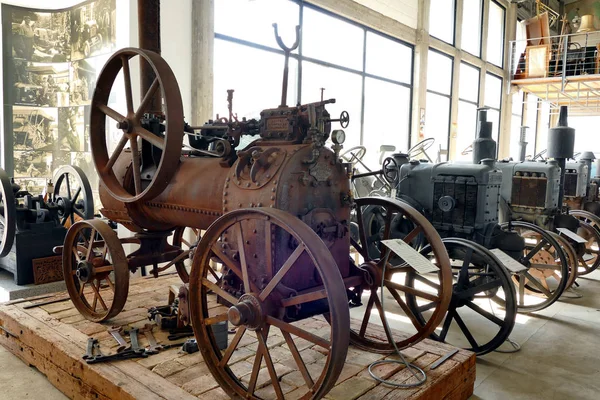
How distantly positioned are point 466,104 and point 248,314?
11461 mm

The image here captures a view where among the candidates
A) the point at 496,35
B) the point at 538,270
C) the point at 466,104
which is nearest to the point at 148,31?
the point at 538,270

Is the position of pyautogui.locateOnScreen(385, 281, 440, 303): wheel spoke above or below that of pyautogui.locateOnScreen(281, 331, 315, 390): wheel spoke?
above

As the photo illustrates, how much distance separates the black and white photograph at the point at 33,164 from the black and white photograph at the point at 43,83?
54 cm

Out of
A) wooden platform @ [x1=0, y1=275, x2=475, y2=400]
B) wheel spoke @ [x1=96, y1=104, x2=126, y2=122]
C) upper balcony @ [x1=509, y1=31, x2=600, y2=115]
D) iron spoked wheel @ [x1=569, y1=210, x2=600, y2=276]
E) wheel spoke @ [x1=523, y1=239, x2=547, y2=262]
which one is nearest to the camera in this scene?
wooden platform @ [x1=0, y1=275, x2=475, y2=400]

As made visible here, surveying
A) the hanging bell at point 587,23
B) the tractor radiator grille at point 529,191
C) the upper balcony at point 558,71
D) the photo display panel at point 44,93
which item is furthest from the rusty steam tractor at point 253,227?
the hanging bell at point 587,23

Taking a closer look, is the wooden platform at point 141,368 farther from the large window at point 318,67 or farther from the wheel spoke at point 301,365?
the large window at point 318,67

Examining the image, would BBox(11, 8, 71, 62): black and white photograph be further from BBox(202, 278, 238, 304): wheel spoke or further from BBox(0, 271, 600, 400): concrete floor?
BBox(202, 278, 238, 304): wheel spoke

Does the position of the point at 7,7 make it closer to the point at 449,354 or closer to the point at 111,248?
the point at 111,248

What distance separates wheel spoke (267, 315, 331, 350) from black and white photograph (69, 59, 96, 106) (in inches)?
156

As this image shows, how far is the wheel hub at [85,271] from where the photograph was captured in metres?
3.04

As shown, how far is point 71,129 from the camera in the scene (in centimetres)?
→ 531

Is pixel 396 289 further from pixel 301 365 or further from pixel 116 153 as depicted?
pixel 116 153

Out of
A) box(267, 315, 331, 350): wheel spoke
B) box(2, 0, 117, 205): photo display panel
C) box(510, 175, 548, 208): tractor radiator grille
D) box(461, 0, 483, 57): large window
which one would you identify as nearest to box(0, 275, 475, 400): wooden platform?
box(267, 315, 331, 350): wheel spoke

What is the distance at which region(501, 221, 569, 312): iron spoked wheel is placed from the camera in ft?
14.0
